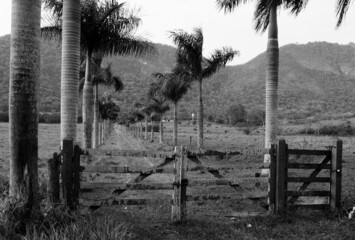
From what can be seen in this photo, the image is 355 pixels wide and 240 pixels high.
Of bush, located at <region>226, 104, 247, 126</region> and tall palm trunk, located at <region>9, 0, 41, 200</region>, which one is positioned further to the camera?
bush, located at <region>226, 104, 247, 126</region>

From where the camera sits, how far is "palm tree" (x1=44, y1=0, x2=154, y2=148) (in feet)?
46.3

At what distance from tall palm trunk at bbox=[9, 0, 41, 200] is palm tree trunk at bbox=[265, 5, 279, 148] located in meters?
8.53

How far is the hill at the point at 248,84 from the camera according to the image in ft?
260

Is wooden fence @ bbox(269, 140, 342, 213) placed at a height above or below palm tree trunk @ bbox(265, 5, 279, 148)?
below

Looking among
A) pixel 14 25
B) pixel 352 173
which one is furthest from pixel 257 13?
pixel 14 25

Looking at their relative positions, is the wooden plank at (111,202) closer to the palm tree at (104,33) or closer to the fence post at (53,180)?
the fence post at (53,180)

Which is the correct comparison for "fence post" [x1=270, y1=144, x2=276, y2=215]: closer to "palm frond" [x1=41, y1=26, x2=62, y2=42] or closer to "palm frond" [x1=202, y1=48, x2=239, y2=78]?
"palm frond" [x1=41, y1=26, x2=62, y2=42]

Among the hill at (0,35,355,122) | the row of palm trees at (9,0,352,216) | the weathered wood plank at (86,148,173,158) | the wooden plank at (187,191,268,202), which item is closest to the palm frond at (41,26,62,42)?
the row of palm trees at (9,0,352,216)

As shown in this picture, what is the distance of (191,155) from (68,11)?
5.77 metres

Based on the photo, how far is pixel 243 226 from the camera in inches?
251

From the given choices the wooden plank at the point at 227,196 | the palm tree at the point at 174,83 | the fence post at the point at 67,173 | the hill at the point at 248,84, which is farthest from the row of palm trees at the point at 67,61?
the hill at the point at 248,84

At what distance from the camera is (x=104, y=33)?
14.9m

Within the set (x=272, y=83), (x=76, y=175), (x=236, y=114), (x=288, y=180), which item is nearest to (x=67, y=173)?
(x=76, y=175)

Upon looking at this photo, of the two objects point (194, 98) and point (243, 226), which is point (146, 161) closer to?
point (243, 226)
